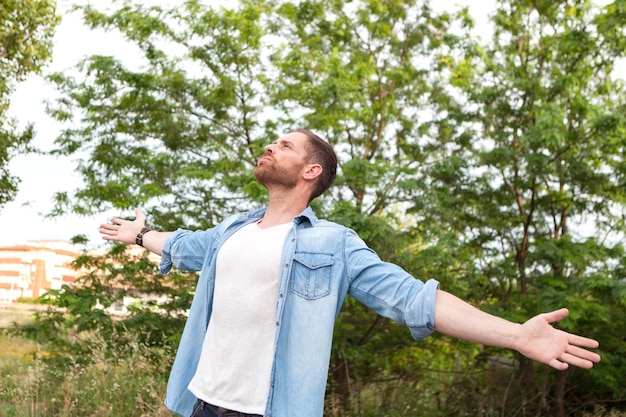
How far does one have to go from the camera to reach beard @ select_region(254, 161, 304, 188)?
2.75 m

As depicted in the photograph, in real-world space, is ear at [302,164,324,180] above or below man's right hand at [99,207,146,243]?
above

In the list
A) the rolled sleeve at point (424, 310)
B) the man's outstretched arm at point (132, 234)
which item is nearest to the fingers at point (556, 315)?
the rolled sleeve at point (424, 310)

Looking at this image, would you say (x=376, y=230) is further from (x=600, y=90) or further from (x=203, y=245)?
(x=600, y=90)

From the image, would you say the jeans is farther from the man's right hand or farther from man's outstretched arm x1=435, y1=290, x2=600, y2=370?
the man's right hand

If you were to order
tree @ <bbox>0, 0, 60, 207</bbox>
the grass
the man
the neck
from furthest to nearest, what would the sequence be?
tree @ <bbox>0, 0, 60, 207</bbox> → the grass → the neck → the man

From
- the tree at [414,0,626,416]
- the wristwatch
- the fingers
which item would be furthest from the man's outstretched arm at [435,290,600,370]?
the tree at [414,0,626,416]

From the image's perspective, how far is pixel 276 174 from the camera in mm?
2750

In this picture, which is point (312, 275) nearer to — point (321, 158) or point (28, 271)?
point (321, 158)

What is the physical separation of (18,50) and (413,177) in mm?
10324

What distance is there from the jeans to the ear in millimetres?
984

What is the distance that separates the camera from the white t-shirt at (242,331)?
95.7 inches

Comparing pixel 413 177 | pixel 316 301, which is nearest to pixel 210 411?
pixel 316 301

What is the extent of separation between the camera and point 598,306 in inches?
268

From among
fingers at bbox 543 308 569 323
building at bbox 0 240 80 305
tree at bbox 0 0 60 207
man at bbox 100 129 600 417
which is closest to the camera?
fingers at bbox 543 308 569 323
